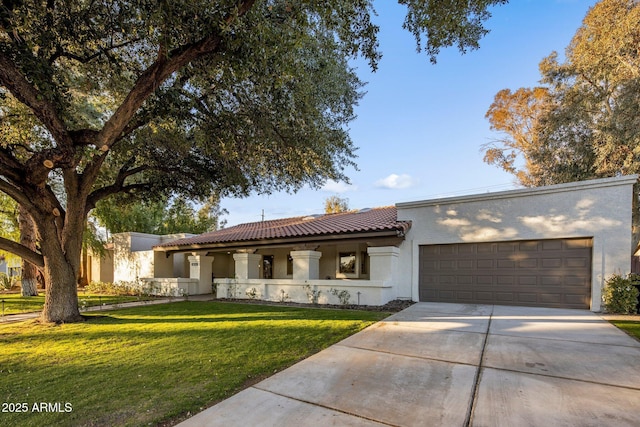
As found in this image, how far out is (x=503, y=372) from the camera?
4.30 metres

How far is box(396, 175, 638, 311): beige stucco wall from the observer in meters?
8.74

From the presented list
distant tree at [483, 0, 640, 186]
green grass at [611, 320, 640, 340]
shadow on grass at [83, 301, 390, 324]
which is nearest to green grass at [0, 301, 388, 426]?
shadow on grass at [83, 301, 390, 324]

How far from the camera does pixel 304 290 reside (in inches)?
464

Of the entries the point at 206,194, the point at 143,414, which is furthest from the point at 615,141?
the point at 143,414

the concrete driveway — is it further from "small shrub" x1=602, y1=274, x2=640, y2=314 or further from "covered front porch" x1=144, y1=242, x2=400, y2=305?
"covered front porch" x1=144, y1=242, x2=400, y2=305

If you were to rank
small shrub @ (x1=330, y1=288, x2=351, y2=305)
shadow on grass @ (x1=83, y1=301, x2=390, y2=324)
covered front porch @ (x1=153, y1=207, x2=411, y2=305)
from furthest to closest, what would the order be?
small shrub @ (x1=330, y1=288, x2=351, y2=305) → covered front porch @ (x1=153, y1=207, x2=411, y2=305) → shadow on grass @ (x1=83, y1=301, x2=390, y2=324)

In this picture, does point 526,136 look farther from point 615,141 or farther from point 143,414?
point 143,414

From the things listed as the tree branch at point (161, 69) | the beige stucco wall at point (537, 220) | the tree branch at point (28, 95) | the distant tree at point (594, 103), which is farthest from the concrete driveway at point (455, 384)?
→ the distant tree at point (594, 103)

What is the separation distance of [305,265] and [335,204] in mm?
25560

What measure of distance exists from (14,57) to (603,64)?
19.1 meters

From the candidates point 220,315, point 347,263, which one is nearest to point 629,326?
point 347,263

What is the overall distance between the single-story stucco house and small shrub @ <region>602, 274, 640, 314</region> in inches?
8.8

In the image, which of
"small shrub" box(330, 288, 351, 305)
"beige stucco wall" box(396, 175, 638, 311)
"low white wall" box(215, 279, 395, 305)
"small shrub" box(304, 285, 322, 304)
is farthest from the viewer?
"small shrub" box(304, 285, 322, 304)

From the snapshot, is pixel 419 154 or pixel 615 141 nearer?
pixel 615 141
